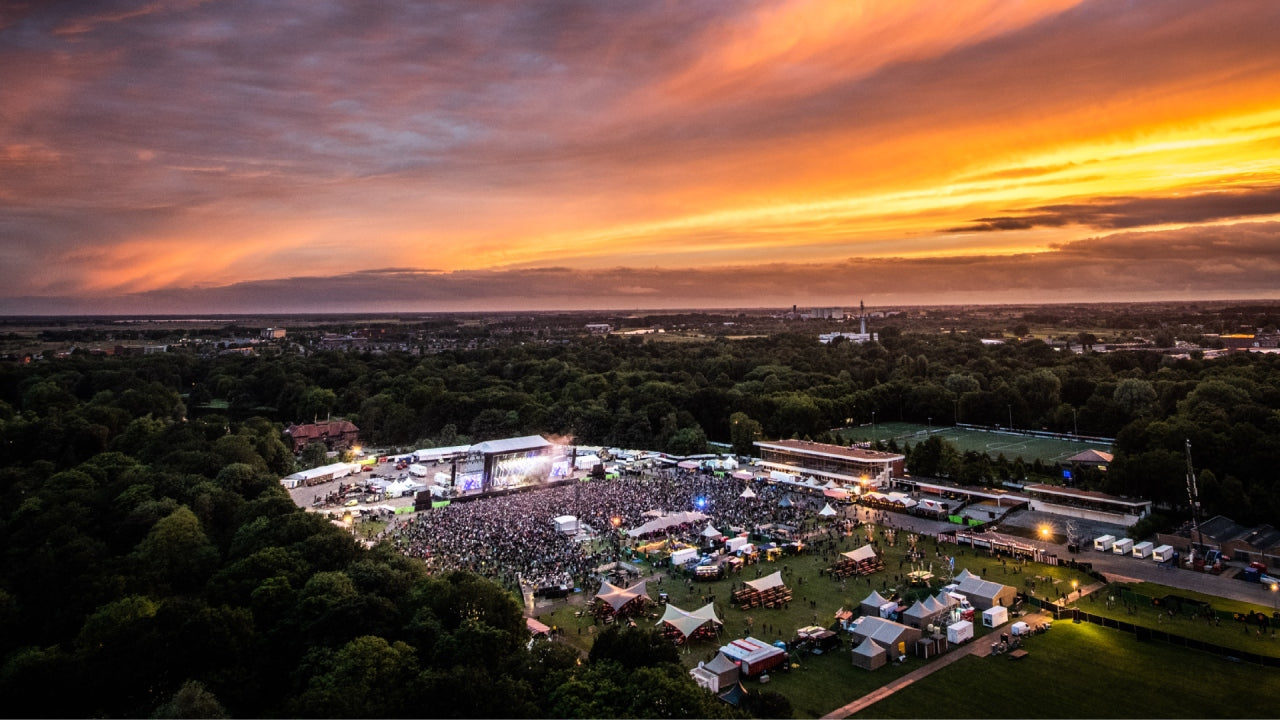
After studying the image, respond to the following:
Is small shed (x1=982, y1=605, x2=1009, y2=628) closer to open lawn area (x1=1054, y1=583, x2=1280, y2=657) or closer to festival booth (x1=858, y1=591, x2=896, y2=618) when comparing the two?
festival booth (x1=858, y1=591, x2=896, y2=618)

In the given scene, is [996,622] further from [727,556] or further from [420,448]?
[420,448]

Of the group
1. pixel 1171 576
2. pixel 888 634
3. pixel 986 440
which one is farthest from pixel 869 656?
pixel 986 440

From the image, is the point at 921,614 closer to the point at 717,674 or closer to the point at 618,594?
the point at 717,674

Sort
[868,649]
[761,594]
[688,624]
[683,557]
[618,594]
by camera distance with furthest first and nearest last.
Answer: [683,557] → [761,594] → [618,594] → [688,624] → [868,649]

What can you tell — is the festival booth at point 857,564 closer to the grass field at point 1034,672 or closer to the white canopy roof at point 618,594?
the grass field at point 1034,672

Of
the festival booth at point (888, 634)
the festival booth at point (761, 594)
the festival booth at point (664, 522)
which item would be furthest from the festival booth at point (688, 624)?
the festival booth at point (664, 522)

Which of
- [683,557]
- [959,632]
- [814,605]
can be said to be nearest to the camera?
[959,632]
